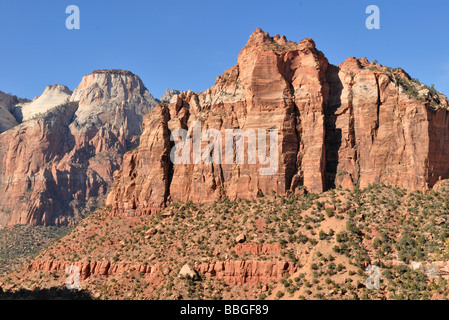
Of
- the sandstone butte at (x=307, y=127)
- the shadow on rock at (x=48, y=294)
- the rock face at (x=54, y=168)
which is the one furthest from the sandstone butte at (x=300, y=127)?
the rock face at (x=54, y=168)

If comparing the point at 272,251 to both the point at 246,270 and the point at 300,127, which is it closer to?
the point at 246,270

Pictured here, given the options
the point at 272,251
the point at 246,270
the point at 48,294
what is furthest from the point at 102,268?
the point at 272,251

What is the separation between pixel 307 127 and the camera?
84375mm

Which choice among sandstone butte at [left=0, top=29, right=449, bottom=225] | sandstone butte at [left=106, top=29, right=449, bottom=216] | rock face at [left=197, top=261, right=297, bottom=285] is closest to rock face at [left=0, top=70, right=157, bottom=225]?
sandstone butte at [left=0, top=29, right=449, bottom=225]

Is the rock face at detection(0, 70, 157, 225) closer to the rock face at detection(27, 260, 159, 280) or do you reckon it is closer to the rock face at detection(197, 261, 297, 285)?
the rock face at detection(27, 260, 159, 280)

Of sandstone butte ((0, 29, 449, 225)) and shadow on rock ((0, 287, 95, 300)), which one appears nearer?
shadow on rock ((0, 287, 95, 300))

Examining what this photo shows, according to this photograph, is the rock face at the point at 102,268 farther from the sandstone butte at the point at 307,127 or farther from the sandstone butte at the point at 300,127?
the sandstone butte at the point at 307,127

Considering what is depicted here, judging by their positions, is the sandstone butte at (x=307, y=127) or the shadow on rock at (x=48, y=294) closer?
the shadow on rock at (x=48, y=294)

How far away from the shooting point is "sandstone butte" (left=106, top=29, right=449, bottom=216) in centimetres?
7831

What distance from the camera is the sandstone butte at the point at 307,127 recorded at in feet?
257

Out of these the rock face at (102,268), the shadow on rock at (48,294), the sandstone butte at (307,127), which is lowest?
the shadow on rock at (48,294)

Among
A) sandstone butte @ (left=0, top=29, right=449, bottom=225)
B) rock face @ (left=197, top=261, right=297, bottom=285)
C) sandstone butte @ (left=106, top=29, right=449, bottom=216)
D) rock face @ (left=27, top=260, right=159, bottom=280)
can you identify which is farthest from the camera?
sandstone butte @ (left=0, top=29, right=449, bottom=225)
